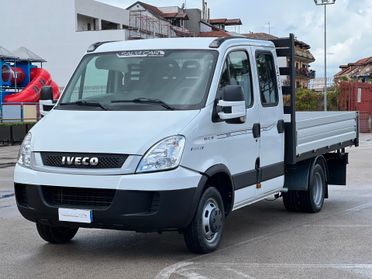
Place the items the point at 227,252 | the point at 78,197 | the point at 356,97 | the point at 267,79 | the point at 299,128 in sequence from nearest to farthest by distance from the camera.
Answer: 1. the point at 78,197
2. the point at 227,252
3. the point at 267,79
4. the point at 299,128
5. the point at 356,97

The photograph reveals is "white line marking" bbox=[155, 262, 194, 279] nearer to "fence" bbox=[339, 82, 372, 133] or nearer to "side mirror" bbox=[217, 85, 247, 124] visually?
"side mirror" bbox=[217, 85, 247, 124]

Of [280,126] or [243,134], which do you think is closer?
[243,134]

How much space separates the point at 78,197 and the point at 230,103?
179 centimetres

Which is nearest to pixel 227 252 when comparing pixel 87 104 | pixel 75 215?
pixel 75 215

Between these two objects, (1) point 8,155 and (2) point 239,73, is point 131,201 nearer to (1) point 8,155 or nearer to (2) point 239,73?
(2) point 239,73

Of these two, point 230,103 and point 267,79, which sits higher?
point 267,79

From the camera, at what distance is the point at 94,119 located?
6.63m

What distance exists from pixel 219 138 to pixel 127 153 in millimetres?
1143

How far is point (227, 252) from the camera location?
22.8 feet

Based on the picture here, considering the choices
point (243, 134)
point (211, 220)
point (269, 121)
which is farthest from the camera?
point (269, 121)

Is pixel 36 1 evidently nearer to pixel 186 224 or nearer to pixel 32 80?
pixel 32 80

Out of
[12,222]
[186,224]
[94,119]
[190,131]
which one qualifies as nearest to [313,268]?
[186,224]

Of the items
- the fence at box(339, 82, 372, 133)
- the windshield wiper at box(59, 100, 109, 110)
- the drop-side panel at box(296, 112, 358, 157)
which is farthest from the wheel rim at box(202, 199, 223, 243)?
the fence at box(339, 82, 372, 133)

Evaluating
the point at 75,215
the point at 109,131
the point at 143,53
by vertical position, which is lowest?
the point at 75,215
